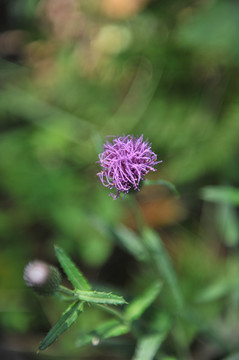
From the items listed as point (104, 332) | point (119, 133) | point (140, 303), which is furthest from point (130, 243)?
point (119, 133)

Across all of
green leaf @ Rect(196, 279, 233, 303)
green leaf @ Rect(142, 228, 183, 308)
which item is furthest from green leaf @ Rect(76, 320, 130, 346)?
green leaf @ Rect(196, 279, 233, 303)

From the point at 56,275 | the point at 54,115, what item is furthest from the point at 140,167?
the point at 54,115

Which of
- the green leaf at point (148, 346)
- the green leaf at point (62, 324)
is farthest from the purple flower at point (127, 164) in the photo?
the green leaf at point (148, 346)

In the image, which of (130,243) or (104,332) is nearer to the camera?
(104,332)

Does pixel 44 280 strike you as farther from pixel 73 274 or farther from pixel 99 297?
pixel 99 297

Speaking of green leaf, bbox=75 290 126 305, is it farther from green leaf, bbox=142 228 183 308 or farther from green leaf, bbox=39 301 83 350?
green leaf, bbox=142 228 183 308

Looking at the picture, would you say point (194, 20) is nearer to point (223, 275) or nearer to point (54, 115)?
point (54, 115)

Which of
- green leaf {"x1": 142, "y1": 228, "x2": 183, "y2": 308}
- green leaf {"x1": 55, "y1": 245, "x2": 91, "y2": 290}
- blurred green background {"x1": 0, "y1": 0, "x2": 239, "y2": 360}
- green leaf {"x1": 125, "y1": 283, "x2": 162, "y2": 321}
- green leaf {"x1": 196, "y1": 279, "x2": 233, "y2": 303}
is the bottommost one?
green leaf {"x1": 125, "y1": 283, "x2": 162, "y2": 321}
